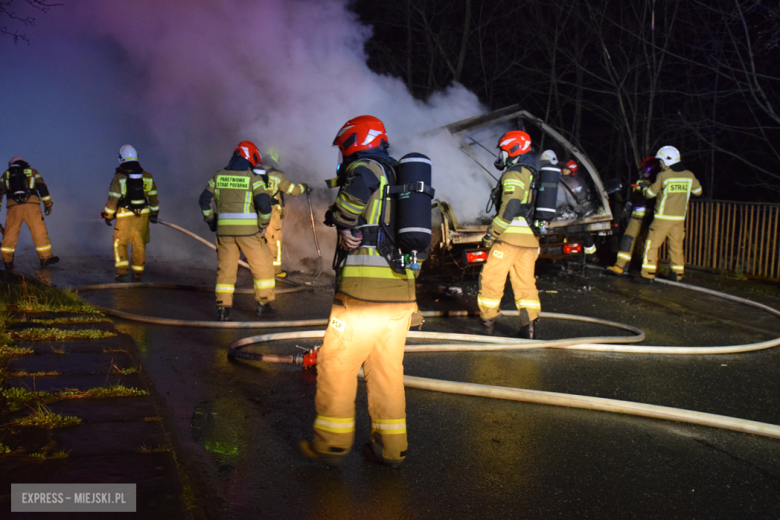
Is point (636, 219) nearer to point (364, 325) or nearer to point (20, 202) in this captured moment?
point (364, 325)

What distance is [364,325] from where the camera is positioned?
3.01 m

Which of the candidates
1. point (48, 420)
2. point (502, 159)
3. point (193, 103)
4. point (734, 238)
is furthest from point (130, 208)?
point (734, 238)

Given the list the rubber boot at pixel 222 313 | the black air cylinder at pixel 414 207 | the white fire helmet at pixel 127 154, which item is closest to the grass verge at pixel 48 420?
the black air cylinder at pixel 414 207

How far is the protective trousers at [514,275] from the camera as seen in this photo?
18.3ft

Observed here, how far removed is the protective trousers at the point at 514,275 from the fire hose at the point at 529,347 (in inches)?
20.9

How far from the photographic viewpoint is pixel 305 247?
9.22 m

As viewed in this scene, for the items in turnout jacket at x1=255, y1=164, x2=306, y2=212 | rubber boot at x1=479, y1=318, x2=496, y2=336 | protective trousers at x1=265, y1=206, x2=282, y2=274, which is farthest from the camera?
protective trousers at x1=265, y1=206, x2=282, y2=274

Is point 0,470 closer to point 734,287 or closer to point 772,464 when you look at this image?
point 772,464

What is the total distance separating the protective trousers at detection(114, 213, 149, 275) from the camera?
27.1ft

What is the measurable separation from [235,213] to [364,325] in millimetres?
3392

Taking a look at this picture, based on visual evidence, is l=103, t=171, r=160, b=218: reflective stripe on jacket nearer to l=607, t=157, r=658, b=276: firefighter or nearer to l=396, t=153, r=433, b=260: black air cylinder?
l=396, t=153, r=433, b=260: black air cylinder

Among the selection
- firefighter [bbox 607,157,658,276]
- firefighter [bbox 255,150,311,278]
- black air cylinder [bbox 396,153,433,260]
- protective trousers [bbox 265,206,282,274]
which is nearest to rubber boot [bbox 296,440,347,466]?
black air cylinder [bbox 396,153,433,260]

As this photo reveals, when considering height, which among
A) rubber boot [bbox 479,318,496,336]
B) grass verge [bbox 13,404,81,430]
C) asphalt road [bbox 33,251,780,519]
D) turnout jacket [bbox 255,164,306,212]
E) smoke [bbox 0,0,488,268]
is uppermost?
smoke [bbox 0,0,488,268]

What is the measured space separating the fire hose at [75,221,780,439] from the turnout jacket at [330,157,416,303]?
1143 mm
